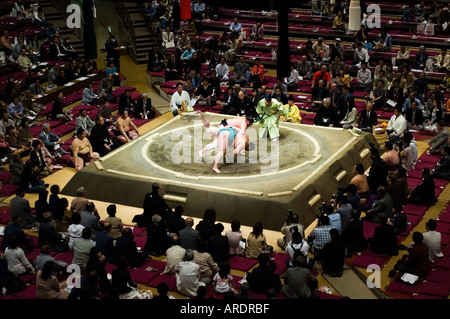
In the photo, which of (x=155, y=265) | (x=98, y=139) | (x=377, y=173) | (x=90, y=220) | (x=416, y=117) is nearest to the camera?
(x=155, y=265)

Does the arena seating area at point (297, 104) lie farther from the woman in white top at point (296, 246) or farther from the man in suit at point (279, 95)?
the man in suit at point (279, 95)

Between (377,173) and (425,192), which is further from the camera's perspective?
(377,173)

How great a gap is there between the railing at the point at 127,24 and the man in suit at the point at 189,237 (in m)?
9.81

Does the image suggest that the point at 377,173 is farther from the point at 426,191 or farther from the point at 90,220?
the point at 90,220

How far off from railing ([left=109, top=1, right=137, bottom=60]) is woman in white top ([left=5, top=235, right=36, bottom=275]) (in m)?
10.1

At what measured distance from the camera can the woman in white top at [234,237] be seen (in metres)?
8.35

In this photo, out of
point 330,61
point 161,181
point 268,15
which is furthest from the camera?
point 268,15

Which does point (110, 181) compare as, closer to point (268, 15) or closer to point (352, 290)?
point (352, 290)

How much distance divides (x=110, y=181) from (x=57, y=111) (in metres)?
3.57

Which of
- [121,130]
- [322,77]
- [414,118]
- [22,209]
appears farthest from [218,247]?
[322,77]

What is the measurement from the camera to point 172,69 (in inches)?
606

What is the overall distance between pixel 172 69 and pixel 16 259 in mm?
8127

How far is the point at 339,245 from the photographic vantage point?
780 centimetres
